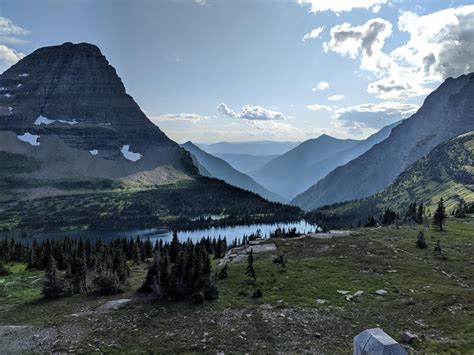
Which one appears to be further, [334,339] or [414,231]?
[414,231]

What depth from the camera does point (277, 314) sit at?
126 ft

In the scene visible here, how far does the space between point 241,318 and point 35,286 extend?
151 feet

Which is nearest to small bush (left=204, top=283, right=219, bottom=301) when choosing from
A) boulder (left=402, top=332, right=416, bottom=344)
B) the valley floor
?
the valley floor

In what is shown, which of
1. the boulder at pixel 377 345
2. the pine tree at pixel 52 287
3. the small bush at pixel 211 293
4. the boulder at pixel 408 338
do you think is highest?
the boulder at pixel 377 345

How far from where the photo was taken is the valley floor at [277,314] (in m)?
31.8

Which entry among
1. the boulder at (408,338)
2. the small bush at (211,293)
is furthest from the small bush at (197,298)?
the boulder at (408,338)

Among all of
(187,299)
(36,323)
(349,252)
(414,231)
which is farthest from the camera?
(414,231)

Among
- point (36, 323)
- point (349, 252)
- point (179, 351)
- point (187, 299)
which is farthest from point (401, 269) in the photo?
point (36, 323)

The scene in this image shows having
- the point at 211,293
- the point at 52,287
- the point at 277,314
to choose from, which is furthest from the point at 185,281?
the point at 52,287

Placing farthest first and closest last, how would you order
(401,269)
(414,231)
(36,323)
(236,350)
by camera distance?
(414,231) → (401,269) → (36,323) → (236,350)

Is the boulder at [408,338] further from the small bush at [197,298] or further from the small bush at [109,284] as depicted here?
the small bush at [109,284]

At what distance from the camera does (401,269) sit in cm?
5622

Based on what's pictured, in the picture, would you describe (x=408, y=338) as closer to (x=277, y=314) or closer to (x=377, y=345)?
(x=277, y=314)

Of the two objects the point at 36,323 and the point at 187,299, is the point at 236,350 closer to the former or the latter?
the point at 187,299
